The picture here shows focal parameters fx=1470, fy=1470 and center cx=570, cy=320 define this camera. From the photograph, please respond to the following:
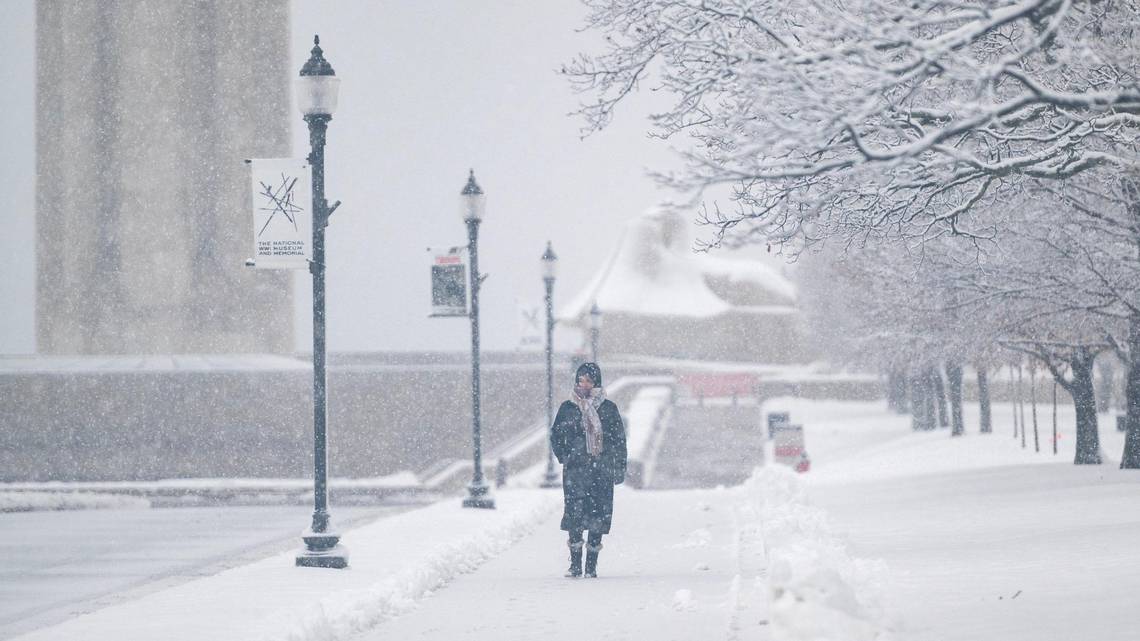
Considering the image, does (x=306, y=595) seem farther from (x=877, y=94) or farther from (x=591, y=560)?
(x=877, y=94)

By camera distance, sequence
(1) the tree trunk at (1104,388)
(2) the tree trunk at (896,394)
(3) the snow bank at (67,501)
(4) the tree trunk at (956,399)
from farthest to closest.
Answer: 1. (2) the tree trunk at (896,394)
2. (1) the tree trunk at (1104,388)
3. (4) the tree trunk at (956,399)
4. (3) the snow bank at (67,501)

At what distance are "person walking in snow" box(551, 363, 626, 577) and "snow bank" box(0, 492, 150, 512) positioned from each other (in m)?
18.0

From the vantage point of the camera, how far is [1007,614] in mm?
9070

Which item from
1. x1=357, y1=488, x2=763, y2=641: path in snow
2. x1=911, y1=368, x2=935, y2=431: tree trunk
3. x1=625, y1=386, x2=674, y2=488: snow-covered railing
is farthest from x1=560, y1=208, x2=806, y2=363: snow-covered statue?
x1=357, y1=488, x2=763, y2=641: path in snow

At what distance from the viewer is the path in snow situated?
32.6ft

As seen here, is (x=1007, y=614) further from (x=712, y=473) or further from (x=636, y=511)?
(x=712, y=473)

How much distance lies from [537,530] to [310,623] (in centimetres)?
1030

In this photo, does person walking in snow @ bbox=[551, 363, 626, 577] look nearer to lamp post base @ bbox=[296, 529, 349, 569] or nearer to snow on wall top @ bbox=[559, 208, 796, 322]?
lamp post base @ bbox=[296, 529, 349, 569]

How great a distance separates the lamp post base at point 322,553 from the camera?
1313 centimetres

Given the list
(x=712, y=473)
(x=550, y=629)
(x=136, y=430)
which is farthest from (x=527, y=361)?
(x=550, y=629)

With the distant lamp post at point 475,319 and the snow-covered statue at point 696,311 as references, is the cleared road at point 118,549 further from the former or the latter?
the snow-covered statue at point 696,311

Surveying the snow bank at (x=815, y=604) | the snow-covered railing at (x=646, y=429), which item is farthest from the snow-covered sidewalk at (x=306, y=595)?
the snow-covered railing at (x=646, y=429)

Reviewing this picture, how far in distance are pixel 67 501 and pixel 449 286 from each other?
454 inches

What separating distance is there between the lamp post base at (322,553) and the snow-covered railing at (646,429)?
17.6 meters
